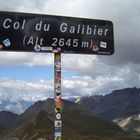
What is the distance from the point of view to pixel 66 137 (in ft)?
564

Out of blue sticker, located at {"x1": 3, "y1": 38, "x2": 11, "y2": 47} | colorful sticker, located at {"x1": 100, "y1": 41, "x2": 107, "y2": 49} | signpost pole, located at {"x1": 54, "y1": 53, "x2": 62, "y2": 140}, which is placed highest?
colorful sticker, located at {"x1": 100, "y1": 41, "x2": 107, "y2": 49}

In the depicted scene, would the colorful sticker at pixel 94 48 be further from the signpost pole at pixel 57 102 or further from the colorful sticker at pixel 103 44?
the signpost pole at pixel 57 102

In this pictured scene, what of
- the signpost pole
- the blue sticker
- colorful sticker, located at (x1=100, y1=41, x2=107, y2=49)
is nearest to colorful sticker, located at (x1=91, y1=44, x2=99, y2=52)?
colorful sticker, located at (x1=100, y1=41, x2=107, y2=49)

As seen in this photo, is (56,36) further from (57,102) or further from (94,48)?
(57,102)

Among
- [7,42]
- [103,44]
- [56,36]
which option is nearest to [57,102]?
[56,36]

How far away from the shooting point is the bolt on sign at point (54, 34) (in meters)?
12.2

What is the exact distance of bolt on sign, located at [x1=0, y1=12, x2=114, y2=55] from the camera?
40.0ft

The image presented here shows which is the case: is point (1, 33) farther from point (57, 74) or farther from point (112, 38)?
point (112, 38)

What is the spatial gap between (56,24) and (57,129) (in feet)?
9.49

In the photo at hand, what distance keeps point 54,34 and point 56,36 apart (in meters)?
0.08

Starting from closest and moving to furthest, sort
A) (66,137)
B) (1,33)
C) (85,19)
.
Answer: (1,33), (85,19), (66,137)

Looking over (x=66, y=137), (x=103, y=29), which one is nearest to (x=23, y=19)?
(x=103, y=29)

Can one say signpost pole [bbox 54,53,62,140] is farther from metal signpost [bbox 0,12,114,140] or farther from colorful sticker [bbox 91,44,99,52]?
colorful sticker [bbox 91,44,99,52]

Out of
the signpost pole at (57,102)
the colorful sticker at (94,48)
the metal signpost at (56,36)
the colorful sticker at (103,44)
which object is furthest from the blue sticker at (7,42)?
the colorful sticker at (103,44)
